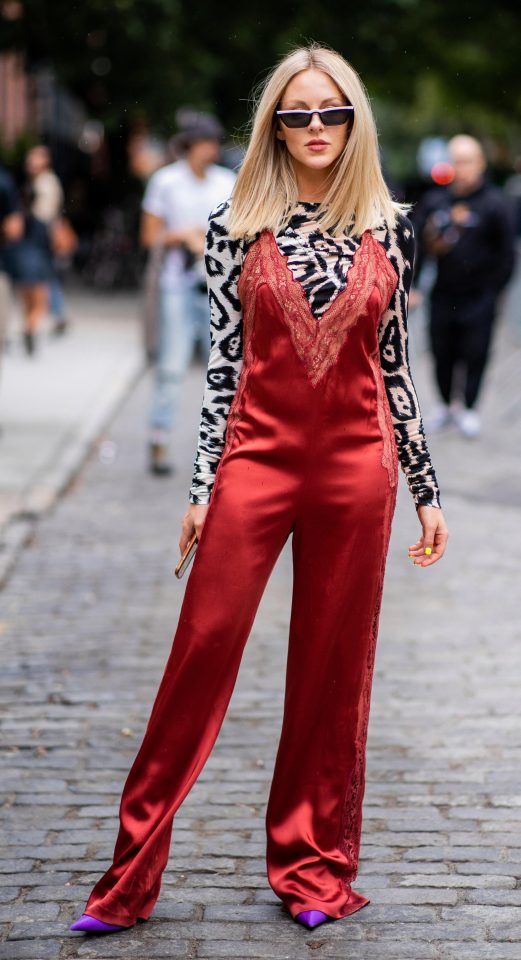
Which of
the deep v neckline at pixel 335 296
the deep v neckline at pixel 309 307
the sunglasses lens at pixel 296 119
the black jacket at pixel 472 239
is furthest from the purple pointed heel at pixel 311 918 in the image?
the black jacket at pixel 472 239

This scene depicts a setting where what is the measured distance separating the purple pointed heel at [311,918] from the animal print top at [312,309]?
1.01m

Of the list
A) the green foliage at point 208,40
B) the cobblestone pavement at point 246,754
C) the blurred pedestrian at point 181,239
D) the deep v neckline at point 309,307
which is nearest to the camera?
the deep v neckline at point 309,307

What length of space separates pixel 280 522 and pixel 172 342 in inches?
251

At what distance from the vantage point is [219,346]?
359 cm

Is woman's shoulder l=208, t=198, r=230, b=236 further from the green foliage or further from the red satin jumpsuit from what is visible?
the green foliage

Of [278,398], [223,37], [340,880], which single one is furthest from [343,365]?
[223,37]

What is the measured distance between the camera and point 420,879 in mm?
3998

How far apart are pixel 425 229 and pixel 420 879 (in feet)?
27.4

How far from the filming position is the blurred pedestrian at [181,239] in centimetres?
962

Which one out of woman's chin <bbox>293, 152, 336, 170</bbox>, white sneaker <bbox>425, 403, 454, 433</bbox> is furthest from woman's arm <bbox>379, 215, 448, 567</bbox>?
white sneaker <bbox>425, 403, 454, 433</bbox>

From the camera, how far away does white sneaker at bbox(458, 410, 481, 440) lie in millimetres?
11836

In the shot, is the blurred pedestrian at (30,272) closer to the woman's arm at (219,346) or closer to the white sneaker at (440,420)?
the white sneaker at (440,420)

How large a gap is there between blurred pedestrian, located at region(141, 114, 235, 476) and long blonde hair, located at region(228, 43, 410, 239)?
5987 millimetres

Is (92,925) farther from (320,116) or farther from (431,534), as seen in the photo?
(320,116)
